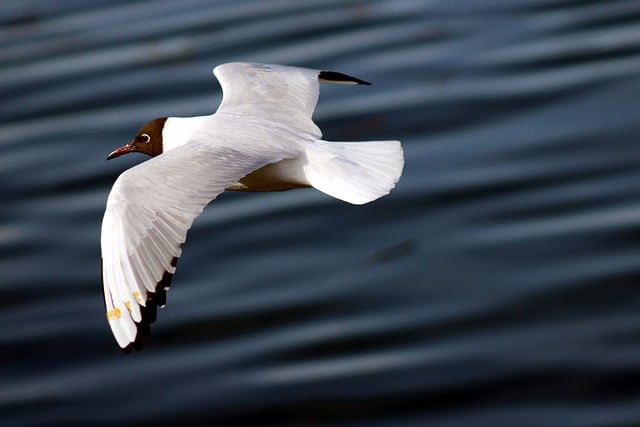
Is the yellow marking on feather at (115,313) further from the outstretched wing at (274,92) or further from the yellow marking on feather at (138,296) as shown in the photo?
the outstretched wing at (274,92)

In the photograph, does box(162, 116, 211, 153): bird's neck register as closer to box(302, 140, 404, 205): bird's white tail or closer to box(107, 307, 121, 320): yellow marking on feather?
box(302, 140, 404, 205): bird's white tail

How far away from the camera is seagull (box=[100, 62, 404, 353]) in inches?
242

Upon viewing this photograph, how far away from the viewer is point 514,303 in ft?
38.8

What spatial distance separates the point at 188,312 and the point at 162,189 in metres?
5.74

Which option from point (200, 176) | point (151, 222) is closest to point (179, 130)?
point (200, 176)

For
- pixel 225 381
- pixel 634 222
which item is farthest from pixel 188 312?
pixel 634 222

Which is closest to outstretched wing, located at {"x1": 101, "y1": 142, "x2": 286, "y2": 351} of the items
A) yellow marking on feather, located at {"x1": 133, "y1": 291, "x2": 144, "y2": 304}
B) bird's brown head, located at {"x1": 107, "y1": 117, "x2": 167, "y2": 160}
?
yellow marking on feather, located at {"x1": 133, "y1": 291, "x2": 144, "y2": 304}

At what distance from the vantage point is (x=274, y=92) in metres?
8.05

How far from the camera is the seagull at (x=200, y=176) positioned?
20.2 feet

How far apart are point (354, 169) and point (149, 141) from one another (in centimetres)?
142

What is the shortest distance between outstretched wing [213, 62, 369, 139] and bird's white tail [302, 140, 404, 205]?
1.40 ft

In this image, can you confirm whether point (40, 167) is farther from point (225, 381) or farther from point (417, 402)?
point (417, 402)

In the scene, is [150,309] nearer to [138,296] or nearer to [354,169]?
[138,296]

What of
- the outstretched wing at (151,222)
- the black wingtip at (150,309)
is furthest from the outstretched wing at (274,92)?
the black wingtip at (150,309)
